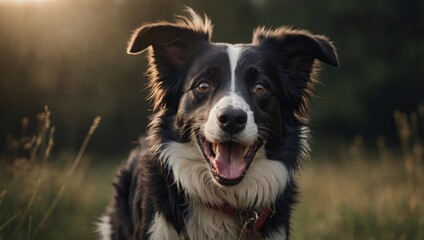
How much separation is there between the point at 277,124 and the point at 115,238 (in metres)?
1.82

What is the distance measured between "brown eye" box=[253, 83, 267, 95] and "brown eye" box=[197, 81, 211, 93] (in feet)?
1.12

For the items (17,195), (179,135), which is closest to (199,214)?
(179,135)

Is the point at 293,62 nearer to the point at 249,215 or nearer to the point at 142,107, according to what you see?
the point at 249,215

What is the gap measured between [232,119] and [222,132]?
125mm

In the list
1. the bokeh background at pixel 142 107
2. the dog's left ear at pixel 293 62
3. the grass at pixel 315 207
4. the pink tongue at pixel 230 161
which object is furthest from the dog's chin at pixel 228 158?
the grass at pixel 315 207

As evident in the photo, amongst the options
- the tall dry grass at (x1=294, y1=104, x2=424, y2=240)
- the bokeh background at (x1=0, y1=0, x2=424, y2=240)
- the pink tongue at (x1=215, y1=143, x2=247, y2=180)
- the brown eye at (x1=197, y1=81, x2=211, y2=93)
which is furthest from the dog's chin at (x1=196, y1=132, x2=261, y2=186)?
the tall dry grass at (x1=294, y1=104, x2=424, y2=240)

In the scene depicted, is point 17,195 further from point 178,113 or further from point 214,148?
point 214,148

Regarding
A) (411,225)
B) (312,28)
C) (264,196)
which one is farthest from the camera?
(312,28)

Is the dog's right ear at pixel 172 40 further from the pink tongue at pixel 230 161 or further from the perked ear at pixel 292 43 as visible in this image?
the pink tongue at pixel 230 161

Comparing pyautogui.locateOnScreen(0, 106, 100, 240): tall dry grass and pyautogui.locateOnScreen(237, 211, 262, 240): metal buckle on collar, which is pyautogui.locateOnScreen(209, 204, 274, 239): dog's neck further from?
pyautogui.locateOnScreen(0, 106, 100, 240): tall dry grass

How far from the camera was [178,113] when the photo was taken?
4465 mm

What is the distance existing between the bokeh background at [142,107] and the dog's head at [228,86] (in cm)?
52

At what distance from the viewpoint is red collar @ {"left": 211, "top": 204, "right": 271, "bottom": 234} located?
4.18 metres

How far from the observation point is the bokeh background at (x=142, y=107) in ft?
21.3
